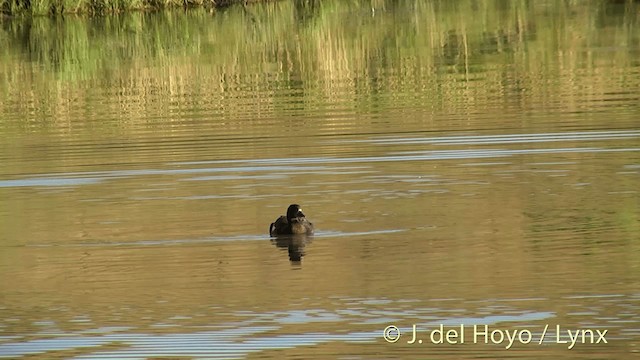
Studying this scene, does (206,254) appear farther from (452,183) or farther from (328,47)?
(328,47)

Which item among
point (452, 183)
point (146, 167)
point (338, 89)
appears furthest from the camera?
point (338, 89)

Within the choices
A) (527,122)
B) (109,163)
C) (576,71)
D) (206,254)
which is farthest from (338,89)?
(206,254)

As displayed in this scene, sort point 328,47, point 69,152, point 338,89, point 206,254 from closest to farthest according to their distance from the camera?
1. point 206,254
2. point 69,152
3. point 338,89
4. point 328,47

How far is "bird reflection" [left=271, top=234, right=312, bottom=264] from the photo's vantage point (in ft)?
42.5

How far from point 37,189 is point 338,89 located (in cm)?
876

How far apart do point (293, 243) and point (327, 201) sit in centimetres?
186

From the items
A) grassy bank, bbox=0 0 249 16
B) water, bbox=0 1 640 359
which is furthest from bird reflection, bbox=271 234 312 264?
grassy bank, bbox=0 0 249 16

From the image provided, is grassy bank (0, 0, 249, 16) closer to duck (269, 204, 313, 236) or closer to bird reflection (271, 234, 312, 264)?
duck (269, 204, 313, 236)

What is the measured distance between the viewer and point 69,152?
19.2 m

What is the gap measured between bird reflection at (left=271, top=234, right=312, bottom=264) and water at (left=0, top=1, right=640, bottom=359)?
0.03 m

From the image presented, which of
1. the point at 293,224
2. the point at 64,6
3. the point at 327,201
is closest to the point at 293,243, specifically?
the point at 293,224

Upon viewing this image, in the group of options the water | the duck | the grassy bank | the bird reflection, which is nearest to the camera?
the water

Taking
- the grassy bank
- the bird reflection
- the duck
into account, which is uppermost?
the grassy bank

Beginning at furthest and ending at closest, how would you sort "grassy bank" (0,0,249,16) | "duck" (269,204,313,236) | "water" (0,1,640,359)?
"grassy bank" (0,0,249,16), "duck" (269,204,313,236), "water" (0,1,640,359)
